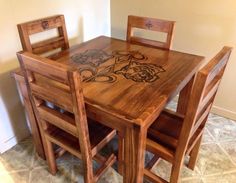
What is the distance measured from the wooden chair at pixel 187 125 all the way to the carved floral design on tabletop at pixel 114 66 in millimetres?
335

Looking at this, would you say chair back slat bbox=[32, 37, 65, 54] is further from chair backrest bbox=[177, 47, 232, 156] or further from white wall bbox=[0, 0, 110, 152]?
chair backrest bbox=[177, 47, 232, 156]

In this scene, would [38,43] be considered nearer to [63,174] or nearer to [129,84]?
[129,84]

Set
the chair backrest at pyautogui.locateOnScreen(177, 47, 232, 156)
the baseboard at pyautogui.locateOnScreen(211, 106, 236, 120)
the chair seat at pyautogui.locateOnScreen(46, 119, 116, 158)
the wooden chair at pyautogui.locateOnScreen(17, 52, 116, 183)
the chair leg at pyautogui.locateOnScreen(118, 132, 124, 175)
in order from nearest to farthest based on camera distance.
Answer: the chair backrest at pyautogui.locateOnScreen(177, 47, 232, 156)
the wooden chair at pyautogui.locateOnScreen(17, 52, 116, 183)
the chair seat at pyautogui.locateOnScreen(46, 119, 116, 158)
the chair leg at pyautogui.locateOnScreen(118, 132, 124, 175)
the baseboard at pyautogui.locateOnScreen(211, 106, 236, 120)

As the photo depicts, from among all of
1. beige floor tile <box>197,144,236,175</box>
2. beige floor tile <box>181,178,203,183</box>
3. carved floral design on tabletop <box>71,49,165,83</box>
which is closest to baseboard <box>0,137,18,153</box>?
carved floral design on tabletop <box>71,49,165,83</box>

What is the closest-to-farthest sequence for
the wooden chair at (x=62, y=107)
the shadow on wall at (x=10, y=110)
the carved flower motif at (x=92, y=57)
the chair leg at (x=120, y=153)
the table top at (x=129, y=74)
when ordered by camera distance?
the wooden chair at (x=62, y=107) → the table top at (x=129, y=74) → the chair leg at (x=120, y=153) → the carved flower motif at (x=92, y=57) → the shadow on wall at (x=10, y=110)

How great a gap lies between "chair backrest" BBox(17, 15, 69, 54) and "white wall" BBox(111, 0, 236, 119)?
975 millimetres

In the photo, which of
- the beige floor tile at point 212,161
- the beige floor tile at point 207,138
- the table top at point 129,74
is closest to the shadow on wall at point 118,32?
the table top at point 129,74

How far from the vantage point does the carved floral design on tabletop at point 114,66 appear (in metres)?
1.44

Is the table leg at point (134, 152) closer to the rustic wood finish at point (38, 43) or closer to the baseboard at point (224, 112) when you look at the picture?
the rustic wood finish at point (38, 43)

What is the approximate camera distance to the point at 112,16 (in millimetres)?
2729

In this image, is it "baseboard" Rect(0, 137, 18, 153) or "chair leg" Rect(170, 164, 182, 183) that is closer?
"chair leg" Rect(170, 164, 182, 183)

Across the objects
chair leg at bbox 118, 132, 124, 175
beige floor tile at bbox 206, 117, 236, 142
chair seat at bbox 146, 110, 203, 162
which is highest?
chair seat at bbox 146, 110, 203, 162

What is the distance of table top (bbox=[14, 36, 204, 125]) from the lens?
1.17 m

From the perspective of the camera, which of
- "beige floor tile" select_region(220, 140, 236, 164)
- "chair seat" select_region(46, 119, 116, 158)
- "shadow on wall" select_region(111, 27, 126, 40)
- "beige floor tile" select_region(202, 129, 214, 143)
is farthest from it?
"shadow on wall" select_region(111, 27, 126, 40)
